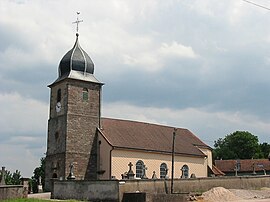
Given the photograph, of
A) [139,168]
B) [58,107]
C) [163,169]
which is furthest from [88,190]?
[163,169]

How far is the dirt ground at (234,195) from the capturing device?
40.5 meters

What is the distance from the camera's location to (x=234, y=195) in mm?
42688

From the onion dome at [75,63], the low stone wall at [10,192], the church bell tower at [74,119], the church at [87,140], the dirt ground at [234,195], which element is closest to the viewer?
the low stone wall at [10,192]

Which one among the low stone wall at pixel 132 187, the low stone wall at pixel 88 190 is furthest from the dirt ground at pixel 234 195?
the low stone wall at pixel 88 190

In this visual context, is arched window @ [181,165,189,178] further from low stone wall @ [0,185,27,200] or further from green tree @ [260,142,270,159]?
green tree @ [260,142,270,159]

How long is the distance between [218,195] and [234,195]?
6.68 feet

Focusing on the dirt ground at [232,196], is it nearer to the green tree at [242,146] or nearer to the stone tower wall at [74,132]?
the stone tower wall at [74,132]

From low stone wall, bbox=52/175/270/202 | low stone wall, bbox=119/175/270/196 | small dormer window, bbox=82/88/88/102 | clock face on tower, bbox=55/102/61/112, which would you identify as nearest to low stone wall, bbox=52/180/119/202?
low stone wall, bbox=52/175/270/202

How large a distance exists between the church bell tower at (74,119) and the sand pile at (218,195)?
14.7 m

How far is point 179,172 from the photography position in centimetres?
5728

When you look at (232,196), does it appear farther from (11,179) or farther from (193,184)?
(11,179)

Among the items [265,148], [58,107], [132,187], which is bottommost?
[132,187]

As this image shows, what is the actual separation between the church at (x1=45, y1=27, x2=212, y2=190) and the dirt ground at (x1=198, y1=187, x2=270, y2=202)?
930 centimetres

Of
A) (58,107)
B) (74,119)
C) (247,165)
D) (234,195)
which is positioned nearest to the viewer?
(234,195)
